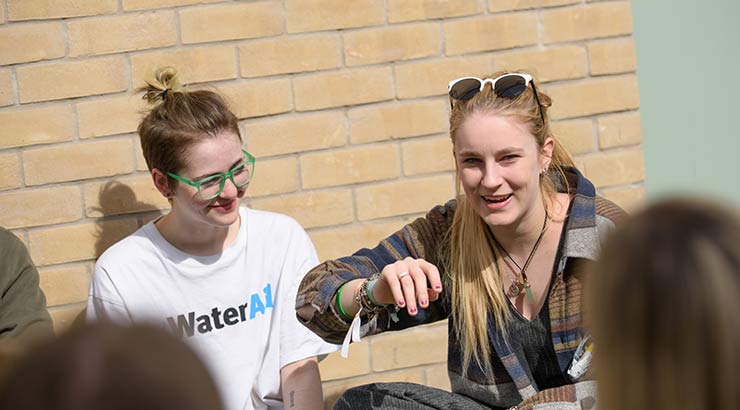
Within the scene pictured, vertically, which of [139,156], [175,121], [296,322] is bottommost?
[296,322]

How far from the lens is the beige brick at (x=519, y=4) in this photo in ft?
11.8

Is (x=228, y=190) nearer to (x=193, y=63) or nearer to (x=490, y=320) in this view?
(x=193, y=63)

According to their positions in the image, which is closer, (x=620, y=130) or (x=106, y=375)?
(x=106, y=375)

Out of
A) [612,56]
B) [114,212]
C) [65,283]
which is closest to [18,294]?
[65,283]

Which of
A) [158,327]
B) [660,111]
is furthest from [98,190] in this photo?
[158,327]

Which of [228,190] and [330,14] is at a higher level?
[330,14]

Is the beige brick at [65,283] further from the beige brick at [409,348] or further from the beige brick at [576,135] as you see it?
the beige brick at [576,135]

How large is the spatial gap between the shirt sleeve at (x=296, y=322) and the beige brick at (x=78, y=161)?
70 centimetres

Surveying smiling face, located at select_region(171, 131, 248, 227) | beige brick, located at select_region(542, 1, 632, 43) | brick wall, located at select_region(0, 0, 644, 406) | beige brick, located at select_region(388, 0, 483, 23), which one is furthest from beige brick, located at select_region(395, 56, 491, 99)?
smiling face, located at select_region(171, 131, 248, 227)

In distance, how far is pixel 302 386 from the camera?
3.08m

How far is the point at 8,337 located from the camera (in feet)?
9.69

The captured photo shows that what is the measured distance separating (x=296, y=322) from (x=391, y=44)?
1081 millimetres

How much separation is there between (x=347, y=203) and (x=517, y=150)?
942 mm

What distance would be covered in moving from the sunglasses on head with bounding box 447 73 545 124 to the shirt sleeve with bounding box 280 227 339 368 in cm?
75
